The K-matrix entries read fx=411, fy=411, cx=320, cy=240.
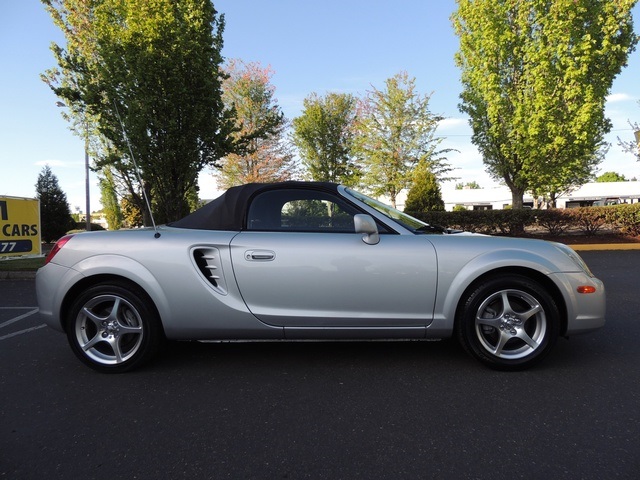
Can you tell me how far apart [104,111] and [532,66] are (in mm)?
15495

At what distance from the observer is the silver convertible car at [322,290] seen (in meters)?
3.04

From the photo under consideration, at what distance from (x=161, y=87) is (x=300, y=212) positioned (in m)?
9.81

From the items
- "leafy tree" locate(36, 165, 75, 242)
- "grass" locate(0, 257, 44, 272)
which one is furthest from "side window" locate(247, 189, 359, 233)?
"leafy tree" locate(36, 165, 75, 242)

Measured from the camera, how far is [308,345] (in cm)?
383

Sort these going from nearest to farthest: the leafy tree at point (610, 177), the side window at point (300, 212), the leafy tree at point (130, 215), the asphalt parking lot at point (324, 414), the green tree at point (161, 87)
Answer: the asphalt parking lot at point (324, 414) < the side window at point (300, 212) < the green tree at point (161, 87) < the leafy tree at point (130, 215) < the leafy tree at point (610, 177)

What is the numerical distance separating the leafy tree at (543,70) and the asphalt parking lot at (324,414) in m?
14.8

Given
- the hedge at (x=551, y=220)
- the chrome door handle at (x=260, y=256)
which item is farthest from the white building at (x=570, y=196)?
the chrome door handle at (x=260, y=256)

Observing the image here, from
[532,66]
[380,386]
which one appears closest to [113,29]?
[380,386]

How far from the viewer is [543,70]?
1560cm

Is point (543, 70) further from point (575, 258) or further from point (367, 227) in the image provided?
point (367, 227)

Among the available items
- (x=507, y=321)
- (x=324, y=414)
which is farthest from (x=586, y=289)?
(x=324, y=414)

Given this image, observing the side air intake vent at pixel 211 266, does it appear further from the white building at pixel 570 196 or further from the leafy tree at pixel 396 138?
the white building at pixel 570 196

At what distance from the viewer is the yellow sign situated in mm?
10086

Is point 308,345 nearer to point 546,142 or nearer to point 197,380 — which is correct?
point 197,380
